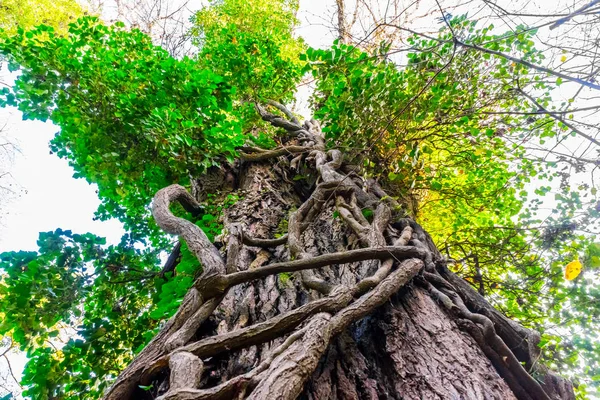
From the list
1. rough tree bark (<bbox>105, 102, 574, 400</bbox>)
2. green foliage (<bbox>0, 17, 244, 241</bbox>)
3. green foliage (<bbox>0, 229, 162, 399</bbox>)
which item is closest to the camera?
rough tree bark (<bbox>105, 102, 574, 400</bbox>)

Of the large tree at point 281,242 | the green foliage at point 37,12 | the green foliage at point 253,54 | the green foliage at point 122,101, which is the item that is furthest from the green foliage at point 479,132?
the green foliage at point 37,12

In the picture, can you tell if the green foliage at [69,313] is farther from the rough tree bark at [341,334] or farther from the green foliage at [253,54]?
the green foliage at [253,54]

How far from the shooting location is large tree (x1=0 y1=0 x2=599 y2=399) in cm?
139

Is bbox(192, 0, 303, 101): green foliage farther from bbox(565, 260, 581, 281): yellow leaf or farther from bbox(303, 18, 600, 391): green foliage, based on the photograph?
bbox(565, 260, 581, 281): yellow leaf

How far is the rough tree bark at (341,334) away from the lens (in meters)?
1.26

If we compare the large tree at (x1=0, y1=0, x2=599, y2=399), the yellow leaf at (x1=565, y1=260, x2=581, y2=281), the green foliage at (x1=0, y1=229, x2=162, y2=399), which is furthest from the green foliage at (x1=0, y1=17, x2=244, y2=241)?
the yellow leaf at (x1=565, y1=260, x2=581, y2=281)

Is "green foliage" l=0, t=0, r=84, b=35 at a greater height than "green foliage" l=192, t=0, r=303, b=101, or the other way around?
"green foliage" l=0, t=0, r=84, b=35

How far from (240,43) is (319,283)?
372 cm

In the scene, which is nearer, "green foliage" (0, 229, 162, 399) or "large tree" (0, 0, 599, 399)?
"large tree" (0, 0, 599, 399)

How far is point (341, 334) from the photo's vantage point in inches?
60.0

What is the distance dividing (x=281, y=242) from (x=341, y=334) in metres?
1.01

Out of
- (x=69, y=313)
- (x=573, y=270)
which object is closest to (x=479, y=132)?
(x=573, y=270)

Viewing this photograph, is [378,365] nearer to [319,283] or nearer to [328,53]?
[319,283]

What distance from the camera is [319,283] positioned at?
1740 mm
